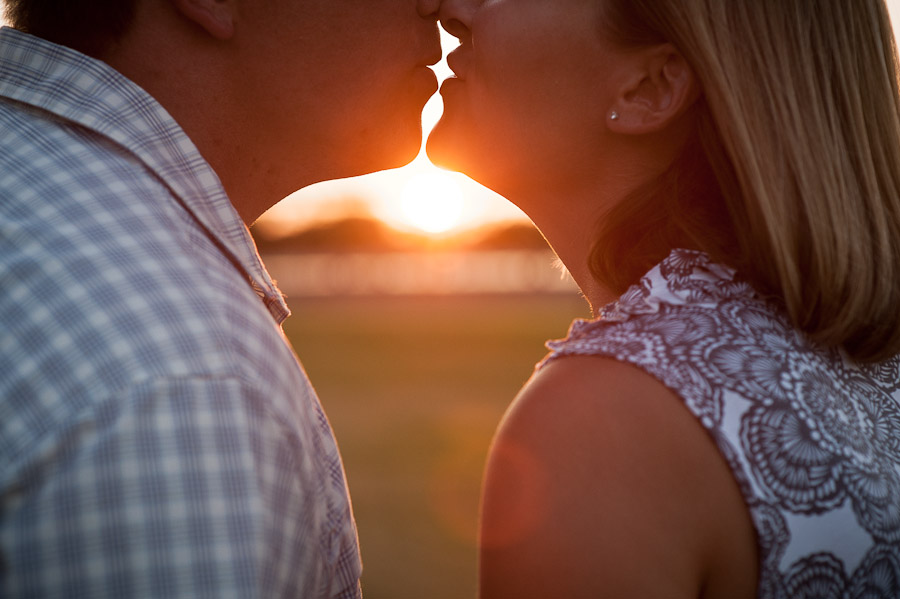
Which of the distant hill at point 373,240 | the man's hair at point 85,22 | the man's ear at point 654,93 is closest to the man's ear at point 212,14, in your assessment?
the man's hair at point 85,22

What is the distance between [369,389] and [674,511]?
56.7 ft

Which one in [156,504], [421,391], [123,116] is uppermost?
[123,116]

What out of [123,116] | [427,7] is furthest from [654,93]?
[123,116]

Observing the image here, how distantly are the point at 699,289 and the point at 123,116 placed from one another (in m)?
1.46

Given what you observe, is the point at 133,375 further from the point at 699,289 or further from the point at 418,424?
the point at 418,424

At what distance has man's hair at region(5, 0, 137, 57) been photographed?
91.6 inches

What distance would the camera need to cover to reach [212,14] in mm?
2502

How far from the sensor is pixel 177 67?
96.3 inches

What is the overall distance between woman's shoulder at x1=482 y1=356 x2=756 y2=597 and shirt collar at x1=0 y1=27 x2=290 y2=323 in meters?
0.86

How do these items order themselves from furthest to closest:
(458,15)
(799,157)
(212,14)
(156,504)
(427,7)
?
(427,7) → (458,15) → (212,14) → (799,157) → (156,504)

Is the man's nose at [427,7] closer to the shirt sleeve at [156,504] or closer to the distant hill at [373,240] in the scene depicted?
the shirt sleeve at [156,504]

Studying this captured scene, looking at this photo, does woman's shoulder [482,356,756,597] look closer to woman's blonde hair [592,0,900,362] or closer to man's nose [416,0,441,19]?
woman's blonde hair [592,0,900,362]

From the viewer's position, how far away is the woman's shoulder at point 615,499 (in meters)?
1.63

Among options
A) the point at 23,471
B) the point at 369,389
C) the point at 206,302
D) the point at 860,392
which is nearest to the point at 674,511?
the point at 860,392
